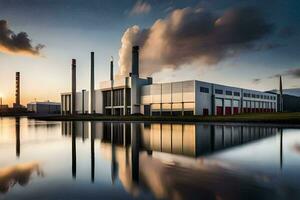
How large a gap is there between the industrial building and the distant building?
2629 inches

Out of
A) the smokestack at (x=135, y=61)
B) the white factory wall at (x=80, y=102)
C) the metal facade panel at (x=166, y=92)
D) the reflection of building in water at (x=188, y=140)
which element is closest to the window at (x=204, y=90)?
the metal facade panel at (x=166, y=92)

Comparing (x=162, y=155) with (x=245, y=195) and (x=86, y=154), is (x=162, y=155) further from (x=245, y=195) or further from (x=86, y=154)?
(x=245, y=195)

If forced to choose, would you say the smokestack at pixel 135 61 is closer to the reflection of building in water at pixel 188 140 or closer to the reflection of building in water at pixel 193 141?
the reflection of building in water at pixel 188 140

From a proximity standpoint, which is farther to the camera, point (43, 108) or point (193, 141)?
point (43, 108)

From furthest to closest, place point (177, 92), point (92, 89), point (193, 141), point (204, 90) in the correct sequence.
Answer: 1. point (92, 89)
2. point (177, 92)
3. point (204, 90)
4. point (193, 141)

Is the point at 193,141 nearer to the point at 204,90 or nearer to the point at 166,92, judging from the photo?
the point at 204,90

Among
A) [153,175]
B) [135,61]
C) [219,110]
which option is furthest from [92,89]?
[153,175]

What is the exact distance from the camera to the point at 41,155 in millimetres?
14219

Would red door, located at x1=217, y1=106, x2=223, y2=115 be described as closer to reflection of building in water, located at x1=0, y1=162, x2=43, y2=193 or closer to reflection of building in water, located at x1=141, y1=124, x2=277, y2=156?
reflection of building in water, located at x1=141, y1=124, x2=277, y2=156

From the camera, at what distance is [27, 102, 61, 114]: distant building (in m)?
156

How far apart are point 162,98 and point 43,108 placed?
114 m

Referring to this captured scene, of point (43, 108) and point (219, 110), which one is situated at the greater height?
point (43, 108)

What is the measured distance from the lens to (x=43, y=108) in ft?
519

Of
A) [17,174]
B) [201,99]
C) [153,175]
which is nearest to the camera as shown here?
[153,175]
